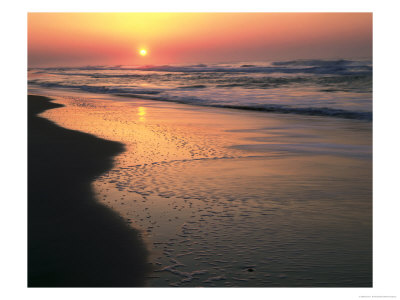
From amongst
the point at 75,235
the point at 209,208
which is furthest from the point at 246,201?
the point at 75,235

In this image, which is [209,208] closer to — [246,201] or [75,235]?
[246,201]

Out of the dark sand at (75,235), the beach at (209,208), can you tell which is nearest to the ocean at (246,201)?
the beach at (209,208)

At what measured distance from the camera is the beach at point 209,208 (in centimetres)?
339

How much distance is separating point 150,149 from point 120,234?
363 cm

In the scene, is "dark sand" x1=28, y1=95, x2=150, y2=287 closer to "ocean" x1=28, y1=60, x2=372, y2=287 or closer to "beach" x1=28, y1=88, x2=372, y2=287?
"beach" x1=28, y1=88, x2=372, y2=287

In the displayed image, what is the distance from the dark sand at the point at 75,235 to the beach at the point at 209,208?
0.04ft

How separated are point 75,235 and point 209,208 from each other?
1.37 metres

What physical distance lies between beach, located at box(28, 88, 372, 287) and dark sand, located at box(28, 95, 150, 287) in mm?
14

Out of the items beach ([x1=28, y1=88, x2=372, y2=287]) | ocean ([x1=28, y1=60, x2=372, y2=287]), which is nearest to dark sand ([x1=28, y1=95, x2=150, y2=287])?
beach ([x1=28, y1=88, x2=372, y2=287])

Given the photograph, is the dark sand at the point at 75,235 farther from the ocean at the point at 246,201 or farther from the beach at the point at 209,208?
the ocean at the point at 246,201

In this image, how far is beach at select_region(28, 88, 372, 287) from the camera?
339 centimetres
